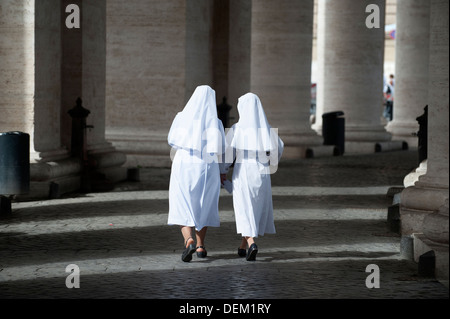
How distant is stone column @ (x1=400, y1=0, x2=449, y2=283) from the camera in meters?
9.41

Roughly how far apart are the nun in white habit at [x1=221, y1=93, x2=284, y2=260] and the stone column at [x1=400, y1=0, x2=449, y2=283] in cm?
155

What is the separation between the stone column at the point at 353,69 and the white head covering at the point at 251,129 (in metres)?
17.9

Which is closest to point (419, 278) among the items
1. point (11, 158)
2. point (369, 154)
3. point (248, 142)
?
point (248, 142)

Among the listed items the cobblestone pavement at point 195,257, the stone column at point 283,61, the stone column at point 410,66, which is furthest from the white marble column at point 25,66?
the stone column at point 410,66

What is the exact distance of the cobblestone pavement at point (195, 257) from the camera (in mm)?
8406

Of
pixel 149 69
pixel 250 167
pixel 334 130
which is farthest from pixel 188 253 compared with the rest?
pixel 334 130

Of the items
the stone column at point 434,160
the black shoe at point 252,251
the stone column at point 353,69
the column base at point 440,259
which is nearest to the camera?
the column base at point 440,259

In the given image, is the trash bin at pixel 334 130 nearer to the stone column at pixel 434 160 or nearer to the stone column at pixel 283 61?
the stone column at pixel 283 61

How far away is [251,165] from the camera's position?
10062mm

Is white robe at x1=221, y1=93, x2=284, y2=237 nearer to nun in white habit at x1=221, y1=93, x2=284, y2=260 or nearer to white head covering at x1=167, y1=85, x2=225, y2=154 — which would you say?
nun in white habit at x1=221, y1=93, x2=284, y2=260

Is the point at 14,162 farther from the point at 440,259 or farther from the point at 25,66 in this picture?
the point at 440,259

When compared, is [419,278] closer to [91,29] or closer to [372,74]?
[91,29]

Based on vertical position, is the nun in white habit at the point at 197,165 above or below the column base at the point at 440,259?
above
